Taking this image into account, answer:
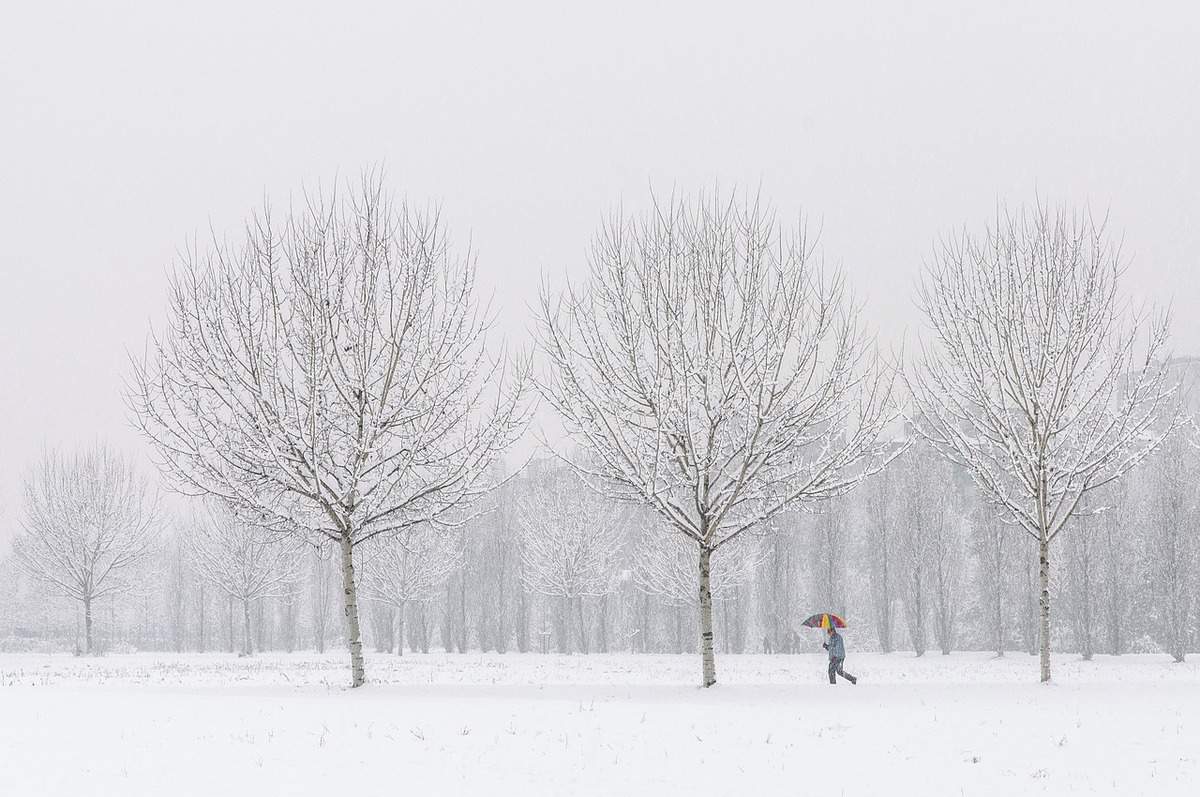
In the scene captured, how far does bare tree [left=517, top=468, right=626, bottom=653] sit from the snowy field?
93.9 feet

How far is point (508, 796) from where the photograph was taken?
29.1ft

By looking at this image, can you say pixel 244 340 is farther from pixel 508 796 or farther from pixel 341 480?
pixel 508 796

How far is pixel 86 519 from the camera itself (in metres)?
40.4

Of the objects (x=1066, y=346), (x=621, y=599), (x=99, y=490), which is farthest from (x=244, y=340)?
(x=621, y=599)

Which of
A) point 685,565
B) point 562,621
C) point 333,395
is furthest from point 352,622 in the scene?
point 562,621

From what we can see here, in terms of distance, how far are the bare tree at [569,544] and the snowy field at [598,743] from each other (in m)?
28.6

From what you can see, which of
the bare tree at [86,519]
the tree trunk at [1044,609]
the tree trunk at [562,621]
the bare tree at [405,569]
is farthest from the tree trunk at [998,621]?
the bare tree at [86,519]

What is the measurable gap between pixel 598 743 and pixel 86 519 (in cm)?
3795

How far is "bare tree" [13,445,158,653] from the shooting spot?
1582 inches

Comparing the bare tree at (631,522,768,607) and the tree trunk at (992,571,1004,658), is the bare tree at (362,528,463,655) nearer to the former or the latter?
the bare tree at (631,522,768,607)

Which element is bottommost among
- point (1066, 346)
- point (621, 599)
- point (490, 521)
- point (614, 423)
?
point (621, 599)

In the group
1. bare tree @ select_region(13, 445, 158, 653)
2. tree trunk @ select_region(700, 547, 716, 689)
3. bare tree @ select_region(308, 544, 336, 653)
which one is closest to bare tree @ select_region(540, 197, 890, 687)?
tree trunk @ select_region(700, 547, 716, 689)

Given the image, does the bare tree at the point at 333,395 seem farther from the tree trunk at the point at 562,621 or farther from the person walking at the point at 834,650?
the tree trunk at the point at 562,621

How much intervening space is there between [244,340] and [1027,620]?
1498 inches
